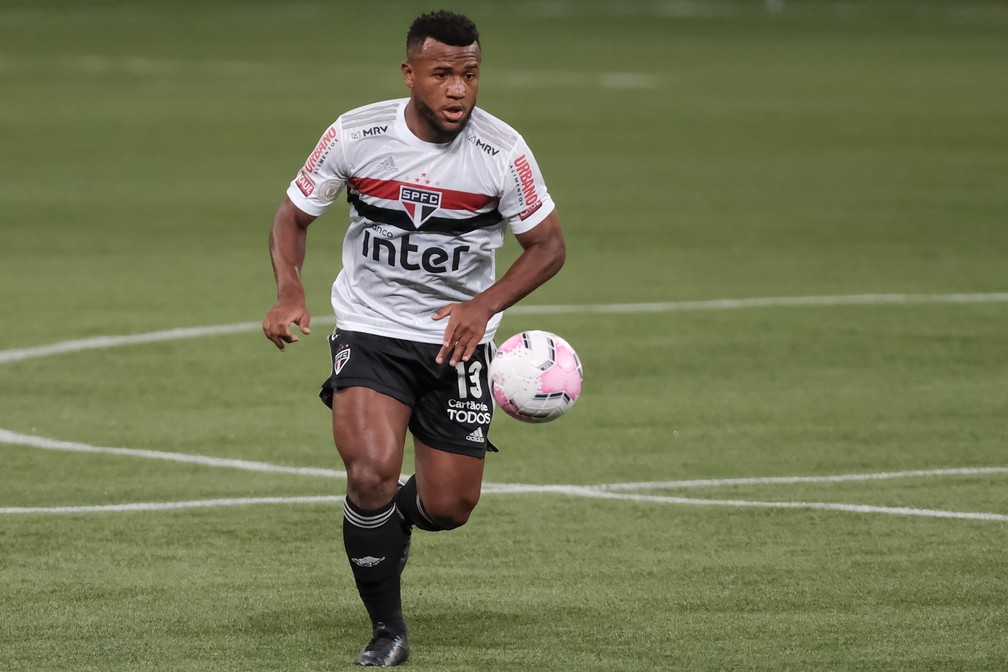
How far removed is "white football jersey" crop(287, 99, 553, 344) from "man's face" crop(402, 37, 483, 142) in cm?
14

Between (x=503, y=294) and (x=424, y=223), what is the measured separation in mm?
423

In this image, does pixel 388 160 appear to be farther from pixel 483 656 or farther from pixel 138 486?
pixel 138 486

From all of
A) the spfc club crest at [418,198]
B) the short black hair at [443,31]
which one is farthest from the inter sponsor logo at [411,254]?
the short black hair at [443,31]

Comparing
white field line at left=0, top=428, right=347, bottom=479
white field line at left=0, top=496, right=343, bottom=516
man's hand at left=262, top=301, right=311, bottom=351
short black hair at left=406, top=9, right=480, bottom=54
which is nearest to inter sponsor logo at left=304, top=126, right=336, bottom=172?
short black hair at left=406, top=9, right=480, bottom=54

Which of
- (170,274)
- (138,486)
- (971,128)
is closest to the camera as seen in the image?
(138,486)

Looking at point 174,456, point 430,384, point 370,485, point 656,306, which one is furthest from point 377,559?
point 656,306

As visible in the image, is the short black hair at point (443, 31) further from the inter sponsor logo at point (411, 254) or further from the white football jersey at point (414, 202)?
the inter sponsor logo at point (411, 254)

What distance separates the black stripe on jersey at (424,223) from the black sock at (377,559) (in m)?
1.01

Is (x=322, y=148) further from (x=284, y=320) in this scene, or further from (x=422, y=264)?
(x=284, y=320)

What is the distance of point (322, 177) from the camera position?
23.8 ft

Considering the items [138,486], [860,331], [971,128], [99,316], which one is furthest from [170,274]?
[971,128]

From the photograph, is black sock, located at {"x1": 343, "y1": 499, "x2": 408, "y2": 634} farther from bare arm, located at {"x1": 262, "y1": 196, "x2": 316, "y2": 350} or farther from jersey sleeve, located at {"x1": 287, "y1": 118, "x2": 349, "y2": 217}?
jersey sleeve, located at {"x1": 287, "y1": 118, "x2": 349, "y2": 217}

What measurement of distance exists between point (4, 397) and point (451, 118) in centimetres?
537

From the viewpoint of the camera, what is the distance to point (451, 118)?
706 cm
